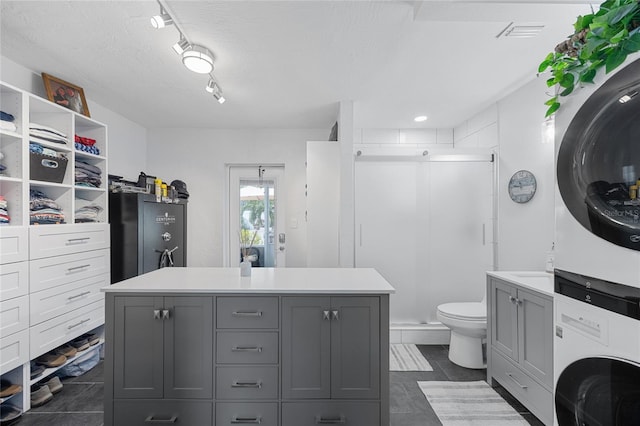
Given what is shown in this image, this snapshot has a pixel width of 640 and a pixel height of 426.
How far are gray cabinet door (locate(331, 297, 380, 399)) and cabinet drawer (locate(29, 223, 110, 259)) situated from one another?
210 cm

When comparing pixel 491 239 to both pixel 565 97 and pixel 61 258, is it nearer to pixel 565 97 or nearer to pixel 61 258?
pixel 565 97

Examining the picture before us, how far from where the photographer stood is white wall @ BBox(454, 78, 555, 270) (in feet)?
8.28

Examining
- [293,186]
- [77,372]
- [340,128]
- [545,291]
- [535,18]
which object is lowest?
[77,372]

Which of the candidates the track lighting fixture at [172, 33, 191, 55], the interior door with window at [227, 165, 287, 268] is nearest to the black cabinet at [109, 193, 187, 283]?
the interior door with window at [227, 165, 287, 268]

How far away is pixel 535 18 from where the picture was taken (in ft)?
5.60

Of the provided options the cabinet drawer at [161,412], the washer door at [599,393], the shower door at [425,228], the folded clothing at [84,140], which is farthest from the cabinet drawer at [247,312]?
the folded clothing at [84,140]

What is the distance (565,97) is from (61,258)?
128 inches

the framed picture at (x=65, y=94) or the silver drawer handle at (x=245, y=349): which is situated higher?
the framed picture at (x=65, y=94)

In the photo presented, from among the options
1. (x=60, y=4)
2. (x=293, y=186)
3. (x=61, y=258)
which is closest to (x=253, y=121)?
(x=293, y=186)

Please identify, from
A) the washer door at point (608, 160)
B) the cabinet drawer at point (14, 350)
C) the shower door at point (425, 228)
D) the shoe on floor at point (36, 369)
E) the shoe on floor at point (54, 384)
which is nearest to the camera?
the washer door at point (608, 160)

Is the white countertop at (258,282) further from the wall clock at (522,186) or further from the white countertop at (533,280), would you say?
the wall clock at (522,186)

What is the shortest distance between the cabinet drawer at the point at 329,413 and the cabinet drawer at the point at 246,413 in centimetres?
7

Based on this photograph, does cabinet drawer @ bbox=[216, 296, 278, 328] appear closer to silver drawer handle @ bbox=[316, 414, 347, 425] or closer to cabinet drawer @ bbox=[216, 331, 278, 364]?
cabinet drawer @ bbox=[216, 331, 278, 364]

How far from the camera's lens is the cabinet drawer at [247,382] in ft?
5.42
